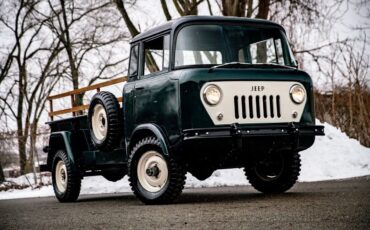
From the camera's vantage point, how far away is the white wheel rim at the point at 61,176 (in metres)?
10.4

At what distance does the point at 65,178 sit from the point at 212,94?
3935mm

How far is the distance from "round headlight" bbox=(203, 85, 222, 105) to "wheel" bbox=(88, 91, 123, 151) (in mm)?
1751

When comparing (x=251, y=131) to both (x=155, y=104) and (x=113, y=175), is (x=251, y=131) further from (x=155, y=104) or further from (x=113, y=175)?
(x=113, y=175)

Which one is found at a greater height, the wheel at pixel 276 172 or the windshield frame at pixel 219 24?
the windshield frame at pixel 219 24

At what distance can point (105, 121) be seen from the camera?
8836 mm

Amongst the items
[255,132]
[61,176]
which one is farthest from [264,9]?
[255,132]

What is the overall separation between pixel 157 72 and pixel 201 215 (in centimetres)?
257

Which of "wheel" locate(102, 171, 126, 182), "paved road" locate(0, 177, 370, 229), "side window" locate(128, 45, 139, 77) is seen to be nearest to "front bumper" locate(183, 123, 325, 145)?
"paved road" locate(0, 177, 370, 229)

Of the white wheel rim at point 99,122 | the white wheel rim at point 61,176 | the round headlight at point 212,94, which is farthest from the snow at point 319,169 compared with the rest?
the round headlight at point 212,94

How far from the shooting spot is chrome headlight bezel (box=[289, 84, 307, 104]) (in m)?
7.98

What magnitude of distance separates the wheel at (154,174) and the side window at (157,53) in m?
1.04

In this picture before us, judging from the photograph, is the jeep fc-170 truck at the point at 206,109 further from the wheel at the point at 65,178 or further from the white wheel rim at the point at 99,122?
the wheel at the point at 65,178

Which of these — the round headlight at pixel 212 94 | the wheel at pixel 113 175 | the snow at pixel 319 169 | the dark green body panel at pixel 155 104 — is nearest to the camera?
A: the round headlight at pixel 212 94

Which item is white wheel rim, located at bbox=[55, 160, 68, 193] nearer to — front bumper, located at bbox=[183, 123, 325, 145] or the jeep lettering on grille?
front bumper, located at bbox=[183, 123, 325, 145]
